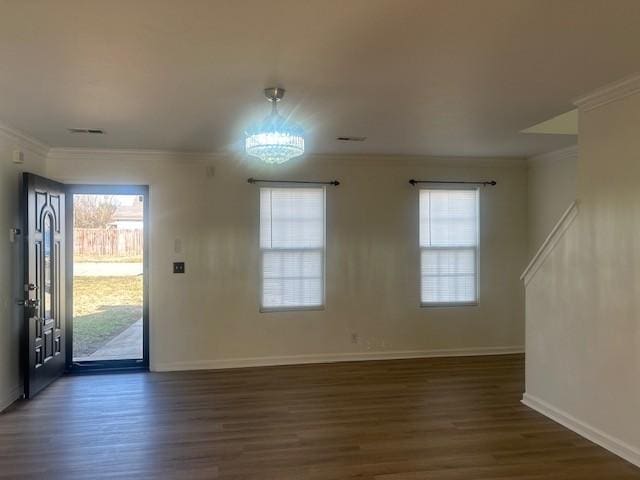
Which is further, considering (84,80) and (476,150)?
(476,150)

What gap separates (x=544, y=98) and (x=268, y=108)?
1964 millimetres

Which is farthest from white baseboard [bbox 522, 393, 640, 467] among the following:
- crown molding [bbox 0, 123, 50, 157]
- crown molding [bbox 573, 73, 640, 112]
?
crown molding [bbox 0, 123, 50, 157]

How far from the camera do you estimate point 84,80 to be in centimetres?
283

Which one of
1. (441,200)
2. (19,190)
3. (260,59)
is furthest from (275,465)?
(441,200)

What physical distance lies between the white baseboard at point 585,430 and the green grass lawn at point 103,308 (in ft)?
17.7

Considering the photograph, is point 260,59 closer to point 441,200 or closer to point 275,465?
point 275,465

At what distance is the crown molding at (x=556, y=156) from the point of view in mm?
5068

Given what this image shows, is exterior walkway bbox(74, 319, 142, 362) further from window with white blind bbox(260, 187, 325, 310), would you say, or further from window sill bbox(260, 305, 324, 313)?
window with white blind bbox(260, 187, 325, 310)

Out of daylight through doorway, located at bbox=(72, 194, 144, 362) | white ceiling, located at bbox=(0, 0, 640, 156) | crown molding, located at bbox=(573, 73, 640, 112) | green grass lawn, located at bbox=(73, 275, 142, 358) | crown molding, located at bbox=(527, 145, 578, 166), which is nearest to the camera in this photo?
white ceiling, located at bbox=(0, 0, 640, 156)

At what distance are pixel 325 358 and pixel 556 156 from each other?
3.55 meters

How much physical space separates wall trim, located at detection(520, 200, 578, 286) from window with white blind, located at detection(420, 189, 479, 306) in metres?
1.76

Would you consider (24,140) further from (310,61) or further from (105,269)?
(105,269)

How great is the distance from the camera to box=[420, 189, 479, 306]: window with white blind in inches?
225

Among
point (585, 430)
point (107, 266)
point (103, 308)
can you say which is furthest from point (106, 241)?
point (585, 430)
